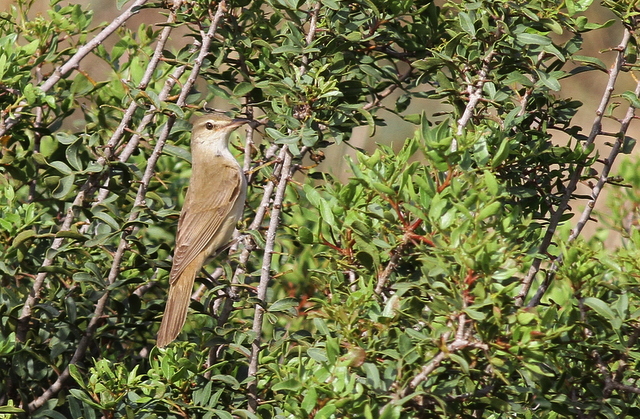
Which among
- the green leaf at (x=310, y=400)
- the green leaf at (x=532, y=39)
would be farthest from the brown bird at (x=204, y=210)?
the green leaf at (x=532, y=39)

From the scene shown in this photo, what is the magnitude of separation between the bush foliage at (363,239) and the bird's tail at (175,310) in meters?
0.09

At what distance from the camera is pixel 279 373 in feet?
7.50

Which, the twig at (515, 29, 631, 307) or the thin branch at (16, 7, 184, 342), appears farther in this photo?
the thin branch at (16, 7, 184, 342)

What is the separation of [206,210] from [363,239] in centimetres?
206

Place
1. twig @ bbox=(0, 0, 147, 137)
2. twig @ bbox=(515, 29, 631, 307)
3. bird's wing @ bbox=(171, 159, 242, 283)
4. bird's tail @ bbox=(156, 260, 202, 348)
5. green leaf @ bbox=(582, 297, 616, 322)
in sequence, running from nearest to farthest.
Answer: green leaf @ bbox=(582, 297, 616, 322), twig @ bbox=(515, 29, 631, 307), bird's tail @ bbox=(156, 260, 202, 348), twig @ bbox=(0, 0, 147, 137), bird's wing @ bbox=(171, 159, 242, 283)

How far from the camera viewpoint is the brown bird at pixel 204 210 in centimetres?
314

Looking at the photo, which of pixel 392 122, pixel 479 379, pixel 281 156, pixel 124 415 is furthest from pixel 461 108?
pixel 392 122

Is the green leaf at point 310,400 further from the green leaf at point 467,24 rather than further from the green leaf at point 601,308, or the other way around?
the green leaf at point 467,24

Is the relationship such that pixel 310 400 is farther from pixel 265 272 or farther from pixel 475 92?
pixel 475 92

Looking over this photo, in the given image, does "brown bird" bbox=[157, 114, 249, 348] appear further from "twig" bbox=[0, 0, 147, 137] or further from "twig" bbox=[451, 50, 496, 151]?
"twig" bbox=[451, 50, 496, 151]

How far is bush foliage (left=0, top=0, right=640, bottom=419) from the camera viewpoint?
198 centimetres

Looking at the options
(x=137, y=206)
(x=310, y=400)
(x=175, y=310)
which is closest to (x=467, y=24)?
(x=310, y=400)

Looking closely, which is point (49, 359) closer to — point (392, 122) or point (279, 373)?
point (279, 373)

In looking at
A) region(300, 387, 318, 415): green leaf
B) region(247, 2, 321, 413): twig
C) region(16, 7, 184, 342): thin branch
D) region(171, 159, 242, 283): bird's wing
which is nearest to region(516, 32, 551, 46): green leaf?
region(247, 2, 321, 413): twig
